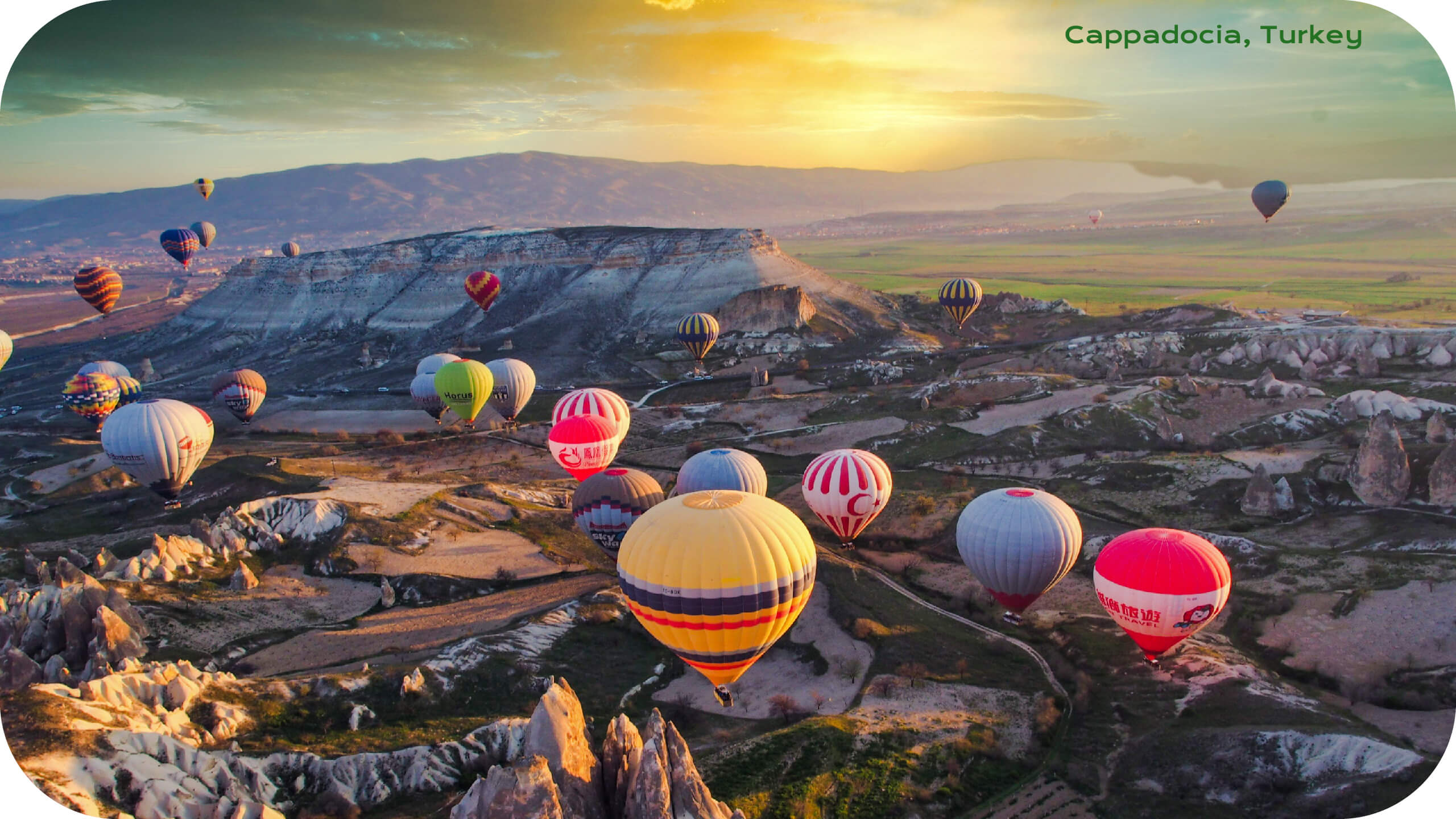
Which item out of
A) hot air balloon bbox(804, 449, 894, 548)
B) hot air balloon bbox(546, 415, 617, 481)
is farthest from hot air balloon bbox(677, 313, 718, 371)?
hot air balloon bbox(804, 449, 894, 548)

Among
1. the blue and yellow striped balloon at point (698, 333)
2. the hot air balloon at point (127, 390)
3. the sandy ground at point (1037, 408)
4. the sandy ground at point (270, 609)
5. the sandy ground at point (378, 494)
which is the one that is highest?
the blue and yellow striped balloon at point (698, 333)

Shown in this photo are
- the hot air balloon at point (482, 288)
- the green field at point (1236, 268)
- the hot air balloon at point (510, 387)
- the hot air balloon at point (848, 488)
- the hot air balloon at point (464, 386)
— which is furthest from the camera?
the green field at point (1236, 268)

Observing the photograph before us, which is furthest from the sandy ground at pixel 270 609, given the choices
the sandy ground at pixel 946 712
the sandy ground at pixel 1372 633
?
the sandy ground at pixel 1372 633

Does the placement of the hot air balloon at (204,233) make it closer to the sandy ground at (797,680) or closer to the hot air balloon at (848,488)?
the hot air balloon at (848,488)

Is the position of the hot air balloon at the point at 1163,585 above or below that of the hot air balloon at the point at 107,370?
below

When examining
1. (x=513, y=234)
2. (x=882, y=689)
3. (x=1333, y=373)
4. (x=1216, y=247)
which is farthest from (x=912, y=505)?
(x=1216, y=247)
